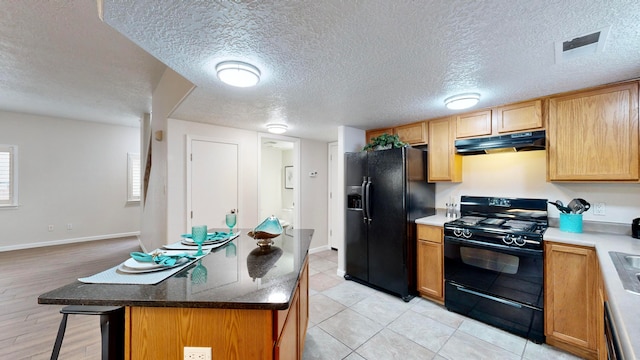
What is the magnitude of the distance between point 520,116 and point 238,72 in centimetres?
260

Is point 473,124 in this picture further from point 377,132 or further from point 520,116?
point 377,132

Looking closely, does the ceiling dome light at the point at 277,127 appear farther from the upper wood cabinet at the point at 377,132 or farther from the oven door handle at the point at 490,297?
the oven door handle at the point at 490,297

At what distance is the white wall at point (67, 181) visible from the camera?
4723 mm

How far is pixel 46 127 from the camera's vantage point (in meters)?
4.95

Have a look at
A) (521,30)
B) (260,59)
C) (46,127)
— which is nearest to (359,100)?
(260,59)

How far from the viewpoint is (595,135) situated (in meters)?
2.04

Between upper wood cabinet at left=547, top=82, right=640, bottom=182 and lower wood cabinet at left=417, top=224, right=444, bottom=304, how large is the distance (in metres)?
1.15

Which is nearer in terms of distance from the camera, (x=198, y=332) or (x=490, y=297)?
(x=198, y=332)

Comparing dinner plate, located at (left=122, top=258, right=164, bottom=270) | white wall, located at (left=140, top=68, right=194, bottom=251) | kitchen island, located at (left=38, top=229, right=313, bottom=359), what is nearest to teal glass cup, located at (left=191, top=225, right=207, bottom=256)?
dinner plate, located at (left=122, top=258, right=164, bottom=270)

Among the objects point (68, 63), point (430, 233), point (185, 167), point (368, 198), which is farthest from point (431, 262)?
point (68, 63)

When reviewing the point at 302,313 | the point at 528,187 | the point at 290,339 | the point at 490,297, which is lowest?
the point at 490,297

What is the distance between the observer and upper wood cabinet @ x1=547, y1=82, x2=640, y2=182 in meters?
1.92

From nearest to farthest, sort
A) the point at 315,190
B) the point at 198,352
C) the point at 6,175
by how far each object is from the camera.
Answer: the point at 198,352, the point at 6,175, the point at 315,190

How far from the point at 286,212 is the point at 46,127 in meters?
5.15
